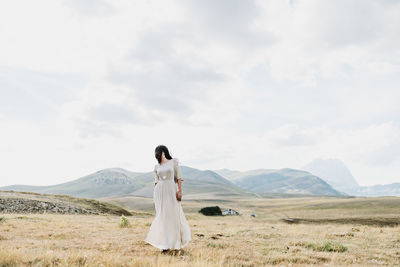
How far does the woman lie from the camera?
10094mm

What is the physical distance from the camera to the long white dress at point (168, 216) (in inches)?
397

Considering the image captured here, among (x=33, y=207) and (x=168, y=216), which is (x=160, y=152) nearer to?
(x=168, y=216)

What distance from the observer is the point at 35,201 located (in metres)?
43.4

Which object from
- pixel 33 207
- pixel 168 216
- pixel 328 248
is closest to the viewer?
pixel 168 216

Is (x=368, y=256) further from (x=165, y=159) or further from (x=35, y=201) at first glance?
(x=35, y=201)

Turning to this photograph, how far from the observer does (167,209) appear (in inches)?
408

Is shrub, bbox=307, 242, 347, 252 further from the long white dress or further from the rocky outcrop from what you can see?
the rocky outcrop

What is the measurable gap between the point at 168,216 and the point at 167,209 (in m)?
0.22

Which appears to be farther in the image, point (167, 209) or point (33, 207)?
point (33, 207)

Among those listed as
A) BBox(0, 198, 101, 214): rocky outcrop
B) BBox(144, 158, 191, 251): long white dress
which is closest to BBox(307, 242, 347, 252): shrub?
BBox(144, 158, 191, 251): long white dress

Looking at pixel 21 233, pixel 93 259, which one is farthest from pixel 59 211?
pixel 93 259

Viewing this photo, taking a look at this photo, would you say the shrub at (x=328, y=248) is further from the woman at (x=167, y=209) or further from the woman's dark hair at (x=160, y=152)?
the woman's dark hair at (x=160, y=152)

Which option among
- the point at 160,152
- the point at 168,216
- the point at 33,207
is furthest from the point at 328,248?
the point at 33,207

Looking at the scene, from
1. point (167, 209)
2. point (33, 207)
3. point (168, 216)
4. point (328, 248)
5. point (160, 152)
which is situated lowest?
point (33, 207)
